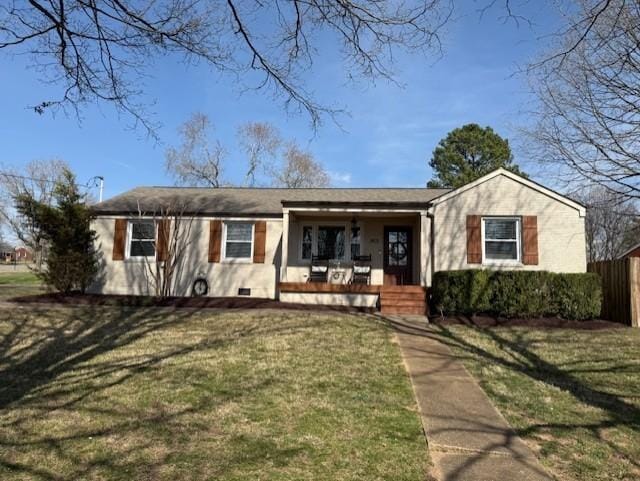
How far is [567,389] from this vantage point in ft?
18.1

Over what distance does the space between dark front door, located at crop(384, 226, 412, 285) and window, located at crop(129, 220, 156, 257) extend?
26.2 ft

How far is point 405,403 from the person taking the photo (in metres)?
4.66

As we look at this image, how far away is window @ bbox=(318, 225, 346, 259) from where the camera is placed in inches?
587

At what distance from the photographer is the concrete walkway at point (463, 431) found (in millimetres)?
3180

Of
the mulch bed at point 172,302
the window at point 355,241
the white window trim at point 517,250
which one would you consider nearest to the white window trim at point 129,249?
the mulch bed at point 172,302

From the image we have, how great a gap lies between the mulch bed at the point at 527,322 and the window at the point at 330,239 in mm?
5035

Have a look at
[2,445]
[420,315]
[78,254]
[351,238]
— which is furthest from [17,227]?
[2,445]

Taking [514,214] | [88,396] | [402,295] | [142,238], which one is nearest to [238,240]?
[142,238]

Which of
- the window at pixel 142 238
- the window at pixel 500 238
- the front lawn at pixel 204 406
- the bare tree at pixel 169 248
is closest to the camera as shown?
the front lawn at pixel 204 406

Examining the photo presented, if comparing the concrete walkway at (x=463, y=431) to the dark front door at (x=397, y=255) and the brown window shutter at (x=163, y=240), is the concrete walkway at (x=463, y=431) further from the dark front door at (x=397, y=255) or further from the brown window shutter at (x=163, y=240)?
the brown window shutter at (x=163, y=240)

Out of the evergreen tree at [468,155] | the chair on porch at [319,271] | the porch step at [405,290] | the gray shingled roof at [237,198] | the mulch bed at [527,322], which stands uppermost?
the evergreen tree at [468,155]

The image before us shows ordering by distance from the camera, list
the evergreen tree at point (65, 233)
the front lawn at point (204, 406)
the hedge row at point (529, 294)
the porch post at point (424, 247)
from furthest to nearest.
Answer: the evergreen tree at point (65, 233) → the porch post at point (424, 247) → the hedge row at point (529, 294) → the front lawn at point (204, 406)

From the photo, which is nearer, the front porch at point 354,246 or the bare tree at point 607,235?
the front porch at point 354,246

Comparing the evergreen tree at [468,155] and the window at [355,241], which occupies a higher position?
the evergreen tree at [468,155]
